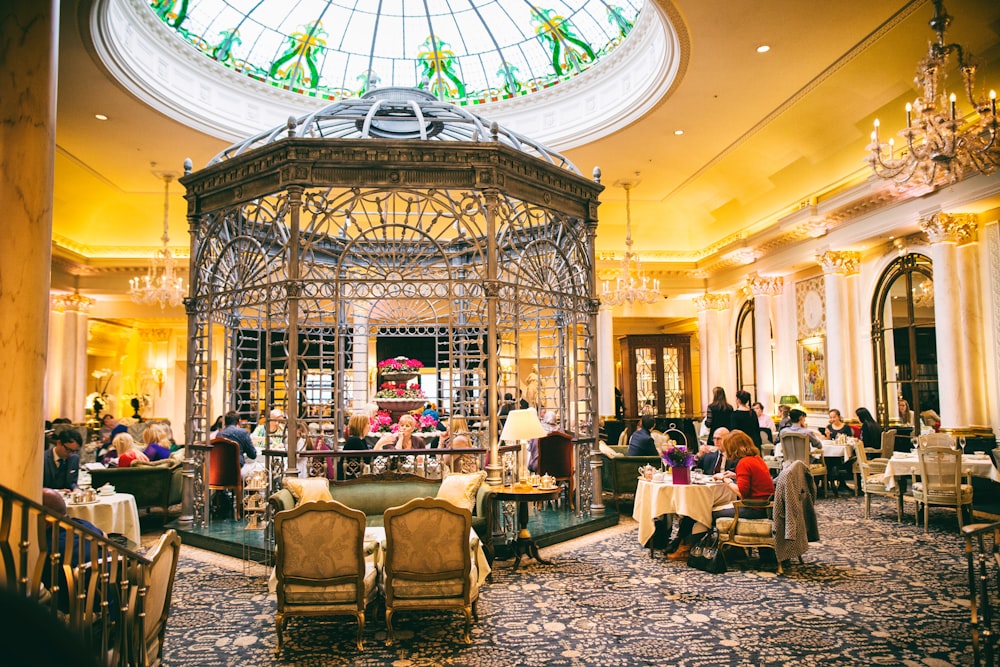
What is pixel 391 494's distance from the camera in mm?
6641

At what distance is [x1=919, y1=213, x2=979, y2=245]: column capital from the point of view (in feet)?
34.9

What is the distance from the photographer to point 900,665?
13.6ft

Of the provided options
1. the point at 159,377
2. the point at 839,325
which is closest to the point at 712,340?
the point at 839,325

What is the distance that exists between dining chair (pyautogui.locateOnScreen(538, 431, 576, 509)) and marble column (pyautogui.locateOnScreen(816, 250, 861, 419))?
276 inches

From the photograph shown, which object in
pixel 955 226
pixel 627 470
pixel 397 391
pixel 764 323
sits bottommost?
pixel 627 470

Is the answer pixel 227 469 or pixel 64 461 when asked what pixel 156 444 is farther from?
pixel 64 461

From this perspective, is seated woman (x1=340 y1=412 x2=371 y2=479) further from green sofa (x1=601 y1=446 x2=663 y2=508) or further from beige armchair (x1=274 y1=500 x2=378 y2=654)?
green sofa (x1=601 y1=446 x2=663 y2=508)

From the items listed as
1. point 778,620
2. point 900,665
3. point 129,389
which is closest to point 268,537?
point 778,620

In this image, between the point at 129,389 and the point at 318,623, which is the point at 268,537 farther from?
the point at 129,389

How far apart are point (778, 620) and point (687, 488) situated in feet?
6.53

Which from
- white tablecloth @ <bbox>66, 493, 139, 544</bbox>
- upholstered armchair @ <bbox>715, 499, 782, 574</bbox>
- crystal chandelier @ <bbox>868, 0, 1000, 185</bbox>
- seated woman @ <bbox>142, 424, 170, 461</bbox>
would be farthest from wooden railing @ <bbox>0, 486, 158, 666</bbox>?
crystal chandelier @ <bbox>868, 0, 1000, 185</bbox>

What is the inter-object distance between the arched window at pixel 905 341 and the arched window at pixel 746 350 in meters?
4.08

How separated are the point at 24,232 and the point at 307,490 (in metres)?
3.31

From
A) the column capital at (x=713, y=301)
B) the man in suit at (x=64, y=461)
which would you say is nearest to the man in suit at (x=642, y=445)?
the man in suit at (x=64, y=461)
